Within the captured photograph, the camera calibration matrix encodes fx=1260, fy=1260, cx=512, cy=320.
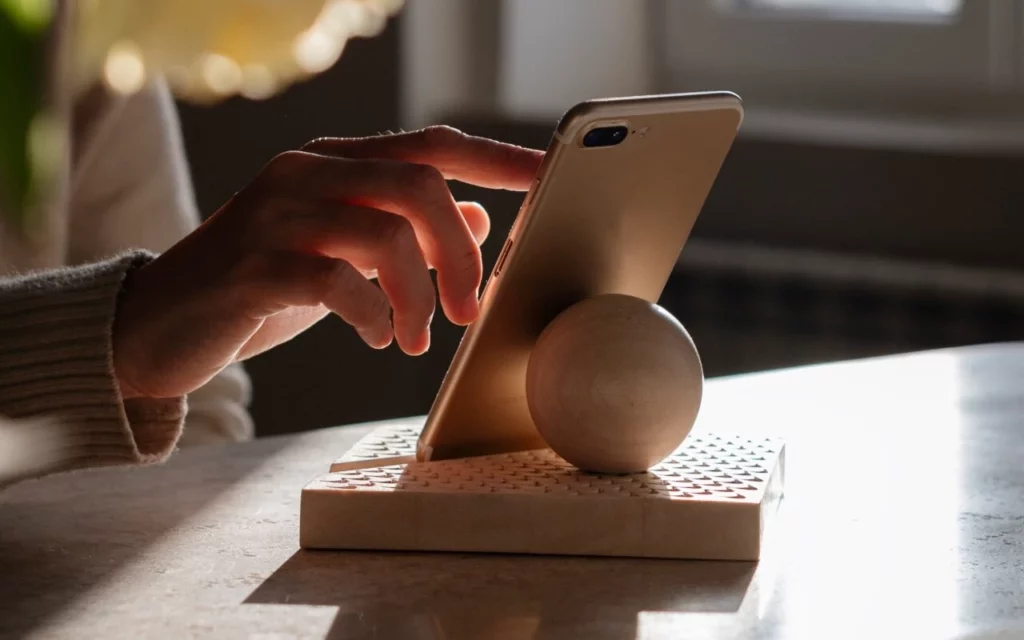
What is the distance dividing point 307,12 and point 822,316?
4.78 ft

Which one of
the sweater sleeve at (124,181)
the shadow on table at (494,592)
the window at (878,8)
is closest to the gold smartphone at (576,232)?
the shadow on table at (494,592)

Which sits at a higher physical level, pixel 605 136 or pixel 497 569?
pixel 605 136

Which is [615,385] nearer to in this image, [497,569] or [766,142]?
[497,569]

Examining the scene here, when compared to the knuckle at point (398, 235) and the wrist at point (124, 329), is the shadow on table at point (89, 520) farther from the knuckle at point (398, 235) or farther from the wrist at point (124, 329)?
the knuckle at point (398, 235)

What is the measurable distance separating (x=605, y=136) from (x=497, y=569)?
221mm

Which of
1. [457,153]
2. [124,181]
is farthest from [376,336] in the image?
[124,181]

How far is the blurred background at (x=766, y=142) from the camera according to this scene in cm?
203

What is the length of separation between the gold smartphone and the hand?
3 centimetres

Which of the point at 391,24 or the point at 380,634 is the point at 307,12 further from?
the point at 391,24

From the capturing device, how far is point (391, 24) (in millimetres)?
2322

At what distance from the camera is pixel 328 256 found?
634 mm

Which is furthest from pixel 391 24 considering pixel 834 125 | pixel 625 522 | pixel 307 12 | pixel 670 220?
pixel 625 522

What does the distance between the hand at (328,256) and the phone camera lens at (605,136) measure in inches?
3.0

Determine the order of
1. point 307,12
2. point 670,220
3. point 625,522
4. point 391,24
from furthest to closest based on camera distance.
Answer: point 391,24, point 307,12, point 670,220, point 625,522
